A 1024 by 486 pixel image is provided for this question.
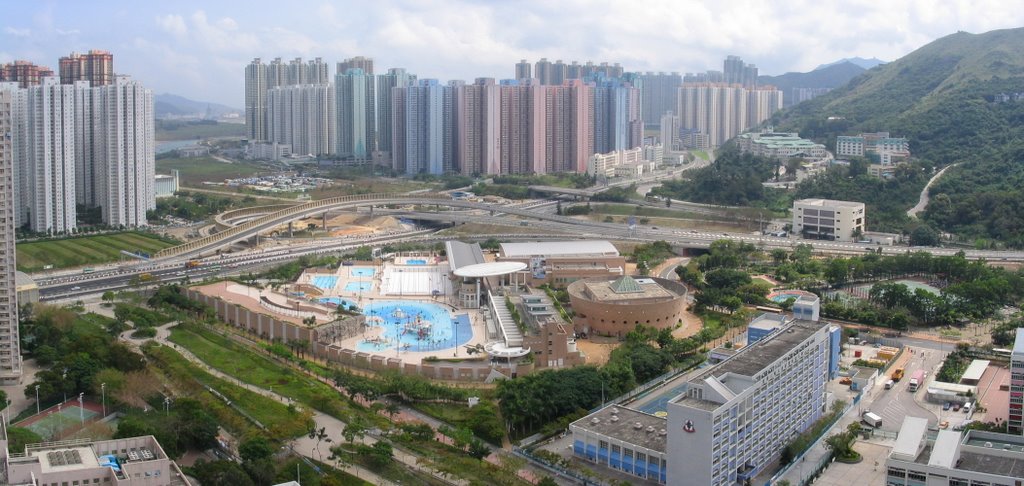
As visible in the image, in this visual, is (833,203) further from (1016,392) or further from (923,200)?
(1016,392)

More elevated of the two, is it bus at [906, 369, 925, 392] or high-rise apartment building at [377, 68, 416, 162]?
high-rise apartment building at [377, 68, 416, 162]

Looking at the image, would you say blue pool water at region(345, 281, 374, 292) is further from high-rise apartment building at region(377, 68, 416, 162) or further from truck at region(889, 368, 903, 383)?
high-rise apartment building at region(377, 68, 416, 162)

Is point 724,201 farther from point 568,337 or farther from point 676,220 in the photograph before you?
point 568,337

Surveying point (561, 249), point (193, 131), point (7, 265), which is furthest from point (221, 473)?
point (193, 131)

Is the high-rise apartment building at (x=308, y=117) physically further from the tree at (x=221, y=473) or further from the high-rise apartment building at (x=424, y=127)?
the tree at (x=221, y=473)

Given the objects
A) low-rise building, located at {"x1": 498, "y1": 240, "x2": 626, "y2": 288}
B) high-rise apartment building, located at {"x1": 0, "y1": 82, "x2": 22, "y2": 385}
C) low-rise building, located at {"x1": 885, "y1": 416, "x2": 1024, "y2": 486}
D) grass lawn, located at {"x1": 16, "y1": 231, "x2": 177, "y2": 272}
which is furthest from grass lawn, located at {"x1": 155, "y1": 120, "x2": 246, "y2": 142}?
low-rise building, located at {"x1": 885, "y1": 416, "x2": 1024, "y2": 486}

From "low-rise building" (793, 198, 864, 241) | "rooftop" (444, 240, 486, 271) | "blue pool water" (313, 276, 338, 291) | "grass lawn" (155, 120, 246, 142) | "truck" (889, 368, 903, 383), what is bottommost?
"truck" (889, 368, 903, 383)

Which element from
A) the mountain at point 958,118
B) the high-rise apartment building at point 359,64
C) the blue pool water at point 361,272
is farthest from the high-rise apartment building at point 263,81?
the blue pool water at point 361,272
